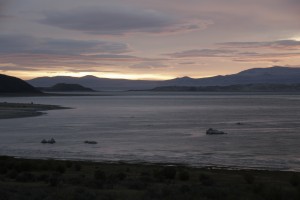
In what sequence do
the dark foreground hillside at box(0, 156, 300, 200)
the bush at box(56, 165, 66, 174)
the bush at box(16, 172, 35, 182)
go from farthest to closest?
the bush at box(56, 165, 66, 174)
the bush at box(16, 172, 35, 182)
the dark foreground hillside at box(0, 156, 300, 200)

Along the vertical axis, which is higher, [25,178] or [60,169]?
[25,178]

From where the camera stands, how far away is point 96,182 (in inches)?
634

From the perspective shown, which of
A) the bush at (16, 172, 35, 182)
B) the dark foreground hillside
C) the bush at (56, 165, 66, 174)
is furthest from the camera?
the bush at (56, 165, 66, 174)

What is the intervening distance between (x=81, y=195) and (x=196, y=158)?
18.4m

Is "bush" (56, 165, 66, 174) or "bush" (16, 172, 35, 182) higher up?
"bush" (16, 172, 35, 182)

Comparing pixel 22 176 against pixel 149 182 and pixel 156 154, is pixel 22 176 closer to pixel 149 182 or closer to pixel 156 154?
pixel 149 182

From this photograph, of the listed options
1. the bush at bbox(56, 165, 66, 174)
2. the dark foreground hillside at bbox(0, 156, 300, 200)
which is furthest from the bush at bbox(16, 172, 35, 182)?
the bush at bbox(56, 165, 66, 174)

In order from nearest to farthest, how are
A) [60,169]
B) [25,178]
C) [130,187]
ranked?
[130,187], [25,178], [60,169]

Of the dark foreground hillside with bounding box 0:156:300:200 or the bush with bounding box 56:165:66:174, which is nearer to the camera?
the dark foreground hillside with bounding box 0:156:300:200

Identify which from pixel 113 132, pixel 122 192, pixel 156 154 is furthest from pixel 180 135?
pixel 122 192

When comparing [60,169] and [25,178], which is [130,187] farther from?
[60,169]

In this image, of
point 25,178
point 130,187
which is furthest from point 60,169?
point 130,187

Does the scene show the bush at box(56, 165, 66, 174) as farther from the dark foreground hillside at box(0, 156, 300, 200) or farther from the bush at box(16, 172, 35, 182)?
the bush at box(16, 172, 35, 182)

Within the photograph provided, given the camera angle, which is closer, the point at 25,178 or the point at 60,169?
the point at 25,178
